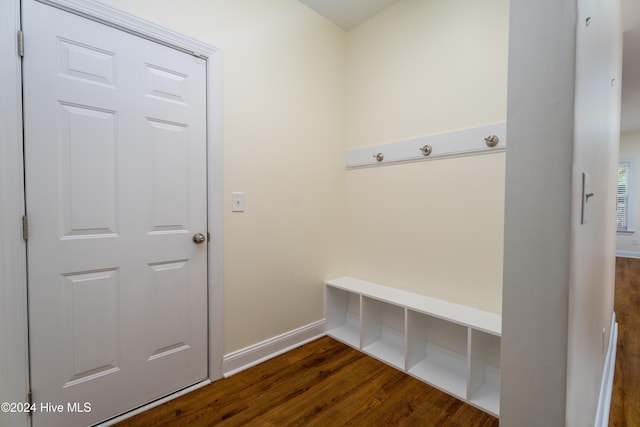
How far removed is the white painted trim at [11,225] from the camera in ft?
4.01

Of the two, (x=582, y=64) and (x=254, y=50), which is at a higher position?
(x=254, y=50)

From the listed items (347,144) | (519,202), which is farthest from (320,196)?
(519,202)

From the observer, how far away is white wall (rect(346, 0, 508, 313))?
180cm

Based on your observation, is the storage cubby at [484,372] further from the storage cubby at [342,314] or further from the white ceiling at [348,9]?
the white ceiling at [348,9]

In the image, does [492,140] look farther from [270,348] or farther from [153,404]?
[153,404]

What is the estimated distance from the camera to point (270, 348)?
2.15m

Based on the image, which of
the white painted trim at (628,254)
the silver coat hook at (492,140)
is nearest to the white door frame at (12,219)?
the silver coat hook at (492,140)

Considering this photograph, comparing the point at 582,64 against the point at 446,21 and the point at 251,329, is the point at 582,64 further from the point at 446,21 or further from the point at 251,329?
the point at 251,329

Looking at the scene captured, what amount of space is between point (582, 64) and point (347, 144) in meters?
2.07

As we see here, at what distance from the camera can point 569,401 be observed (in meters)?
0.69

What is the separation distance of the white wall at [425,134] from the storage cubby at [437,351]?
0.71ft

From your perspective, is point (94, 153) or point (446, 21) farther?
point (446, 21)

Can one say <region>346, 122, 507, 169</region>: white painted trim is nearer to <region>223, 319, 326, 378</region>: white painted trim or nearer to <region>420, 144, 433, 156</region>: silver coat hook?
<region>420, 144, 433, 156</region>: silver coat hook

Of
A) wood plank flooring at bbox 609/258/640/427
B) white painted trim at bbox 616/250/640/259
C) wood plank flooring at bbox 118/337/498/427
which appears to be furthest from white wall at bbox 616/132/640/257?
wood plank flooring at bbox 118/337/498/427
